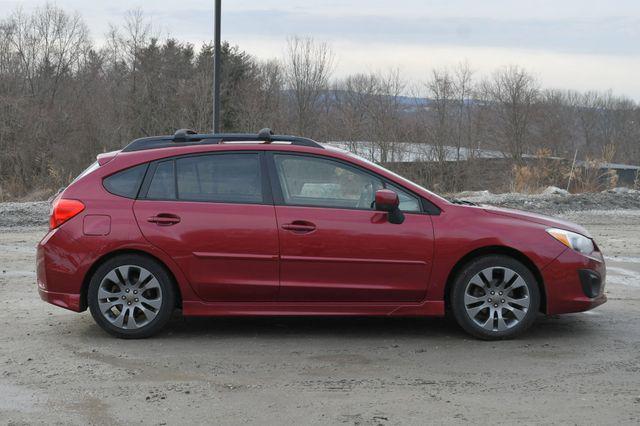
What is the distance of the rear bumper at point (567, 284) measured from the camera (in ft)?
19.5

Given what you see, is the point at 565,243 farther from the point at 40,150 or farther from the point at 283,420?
the point at 40,150

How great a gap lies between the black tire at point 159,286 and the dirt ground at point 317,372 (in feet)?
0.32

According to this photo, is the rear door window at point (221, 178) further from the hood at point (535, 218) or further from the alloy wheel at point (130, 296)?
the hood at point (535, 218)

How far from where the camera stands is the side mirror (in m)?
5.87

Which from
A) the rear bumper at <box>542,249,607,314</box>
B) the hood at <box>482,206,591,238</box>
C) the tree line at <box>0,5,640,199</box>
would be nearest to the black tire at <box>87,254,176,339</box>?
the hood at <box>482,206,591,238</box>

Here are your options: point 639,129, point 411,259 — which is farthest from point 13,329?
point 639,129

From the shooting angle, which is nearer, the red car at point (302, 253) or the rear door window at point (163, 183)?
the red car at point (302, 253)

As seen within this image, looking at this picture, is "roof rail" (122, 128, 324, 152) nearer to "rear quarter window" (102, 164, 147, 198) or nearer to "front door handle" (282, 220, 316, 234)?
"rear quarter window" (102, 164, 147, 198)

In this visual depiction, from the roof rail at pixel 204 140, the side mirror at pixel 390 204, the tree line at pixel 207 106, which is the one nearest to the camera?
the side mirror at pixel 390 204

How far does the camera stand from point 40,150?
39281 millimetres

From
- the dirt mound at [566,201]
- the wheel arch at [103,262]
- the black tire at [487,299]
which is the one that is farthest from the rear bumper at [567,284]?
the dirt mound at [566,201]

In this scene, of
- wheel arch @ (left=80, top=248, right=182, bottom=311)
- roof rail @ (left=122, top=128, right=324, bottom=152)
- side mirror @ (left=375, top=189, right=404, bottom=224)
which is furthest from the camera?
roof rail @ (left=122, top=128, right=324, bottom=152)

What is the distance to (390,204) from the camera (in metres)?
5.88

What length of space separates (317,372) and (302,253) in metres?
1.05
